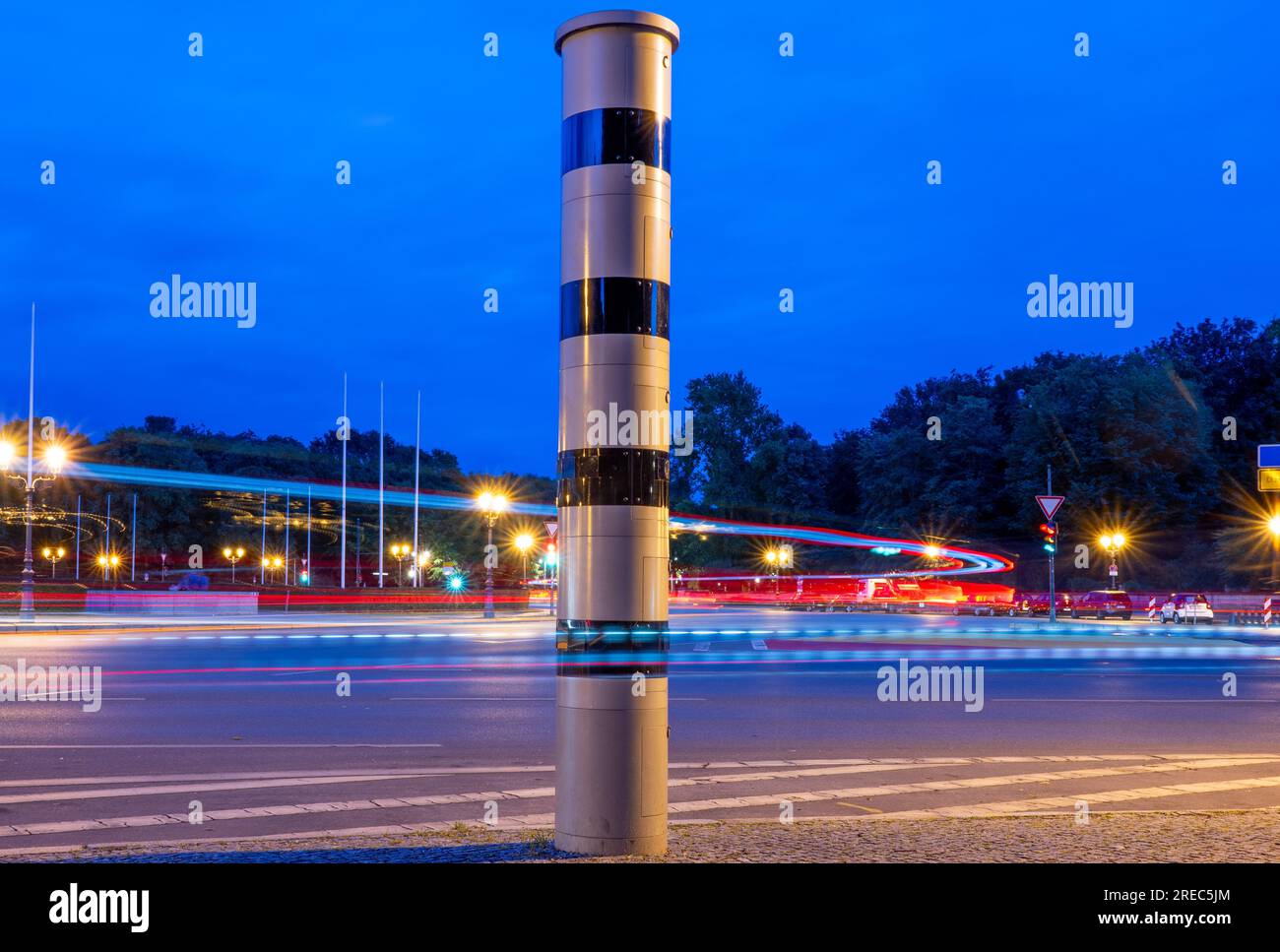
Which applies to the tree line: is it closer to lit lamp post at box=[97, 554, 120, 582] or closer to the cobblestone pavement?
lit lamp post at box=[97, 554, 120, 582]

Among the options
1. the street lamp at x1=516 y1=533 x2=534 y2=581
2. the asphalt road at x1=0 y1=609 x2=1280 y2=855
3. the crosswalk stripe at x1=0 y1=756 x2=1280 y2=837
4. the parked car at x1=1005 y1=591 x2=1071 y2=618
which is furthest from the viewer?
the parked car at x1=1005 y1=591 x2=1071 y2=618

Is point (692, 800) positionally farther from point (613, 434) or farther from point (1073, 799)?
point (613, 434)

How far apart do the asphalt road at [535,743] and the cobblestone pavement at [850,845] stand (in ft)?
2.84

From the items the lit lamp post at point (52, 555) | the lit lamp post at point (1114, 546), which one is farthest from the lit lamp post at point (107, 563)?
the lit lamp post at point (1114, 546)

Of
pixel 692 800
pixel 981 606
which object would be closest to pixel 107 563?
pixel 981 606

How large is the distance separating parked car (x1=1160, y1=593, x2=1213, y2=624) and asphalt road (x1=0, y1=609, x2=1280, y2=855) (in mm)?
28958

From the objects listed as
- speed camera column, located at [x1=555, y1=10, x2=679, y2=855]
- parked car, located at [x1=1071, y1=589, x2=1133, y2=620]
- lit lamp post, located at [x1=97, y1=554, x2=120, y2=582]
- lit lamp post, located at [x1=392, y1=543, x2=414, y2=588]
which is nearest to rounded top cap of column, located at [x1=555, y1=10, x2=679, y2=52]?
speed camera column, located at [x1=555, y1=10, x2=679, y2=855]

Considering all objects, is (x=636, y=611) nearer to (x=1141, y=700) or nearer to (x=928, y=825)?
(x=928, y=825)

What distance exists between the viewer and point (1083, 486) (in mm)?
84750

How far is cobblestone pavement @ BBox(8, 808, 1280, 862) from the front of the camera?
6293 millimetres

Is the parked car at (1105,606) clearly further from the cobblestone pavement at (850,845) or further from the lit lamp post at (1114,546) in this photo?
the cobblestone pavement at (850,845)

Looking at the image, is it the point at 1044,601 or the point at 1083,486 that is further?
the point at 1083,486

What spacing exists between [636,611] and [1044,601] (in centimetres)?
5880
